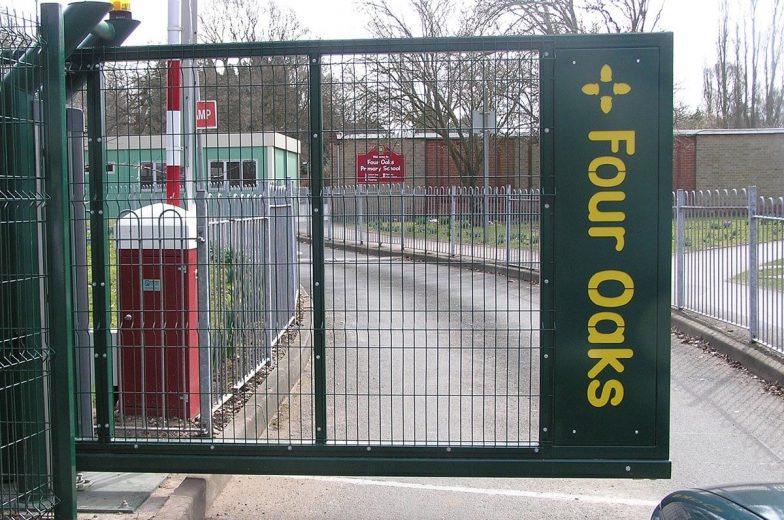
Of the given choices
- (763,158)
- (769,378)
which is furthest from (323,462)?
(763,158)

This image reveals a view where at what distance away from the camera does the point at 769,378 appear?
8.73m

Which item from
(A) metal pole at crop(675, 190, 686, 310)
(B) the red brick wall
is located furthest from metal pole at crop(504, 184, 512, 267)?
(B) the red brick wall

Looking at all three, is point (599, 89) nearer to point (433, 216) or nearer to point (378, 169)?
point (433, 216)

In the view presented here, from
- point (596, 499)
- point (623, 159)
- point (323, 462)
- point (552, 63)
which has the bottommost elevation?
point (596, 499)

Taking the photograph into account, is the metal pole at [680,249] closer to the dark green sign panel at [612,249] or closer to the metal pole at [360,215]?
the dark green sign panel at [612,249]

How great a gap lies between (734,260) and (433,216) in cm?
663

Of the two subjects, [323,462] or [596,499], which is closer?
[323,462]

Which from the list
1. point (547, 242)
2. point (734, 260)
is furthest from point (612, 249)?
point (734, 260)

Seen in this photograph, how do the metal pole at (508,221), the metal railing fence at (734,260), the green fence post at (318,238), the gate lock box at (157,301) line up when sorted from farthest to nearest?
the metal railing fence at (734,260), the gate lock box at (157,301), the green fence post at (318,238), the metal pole at (508,221)

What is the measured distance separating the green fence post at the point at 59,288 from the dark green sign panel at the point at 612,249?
109 inches

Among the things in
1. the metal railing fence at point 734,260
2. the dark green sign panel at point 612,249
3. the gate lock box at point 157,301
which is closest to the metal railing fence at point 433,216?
the dark green sign panel at point 612,249

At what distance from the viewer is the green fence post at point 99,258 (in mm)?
5145

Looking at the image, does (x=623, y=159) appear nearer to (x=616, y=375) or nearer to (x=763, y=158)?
(x=616, y=375)

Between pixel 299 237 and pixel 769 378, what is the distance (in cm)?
557
